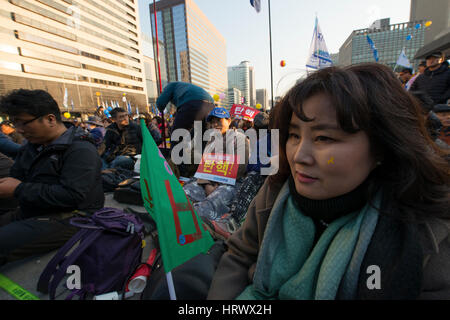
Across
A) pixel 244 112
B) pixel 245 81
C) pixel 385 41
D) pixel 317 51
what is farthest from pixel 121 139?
pixel 245 81

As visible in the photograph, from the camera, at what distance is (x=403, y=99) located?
83 centimetres

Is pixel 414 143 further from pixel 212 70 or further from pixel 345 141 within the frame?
pixel 212 70

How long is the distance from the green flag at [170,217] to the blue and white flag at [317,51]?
7.51m

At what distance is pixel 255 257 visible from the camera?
1119 mm

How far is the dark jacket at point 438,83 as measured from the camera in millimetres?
4148

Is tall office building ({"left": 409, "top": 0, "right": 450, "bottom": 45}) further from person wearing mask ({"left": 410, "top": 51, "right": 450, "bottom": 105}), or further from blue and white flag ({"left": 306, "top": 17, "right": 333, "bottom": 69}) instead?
person wearing mask ({"left": 410, "top": 51, "right": 450, "bottom": 105})

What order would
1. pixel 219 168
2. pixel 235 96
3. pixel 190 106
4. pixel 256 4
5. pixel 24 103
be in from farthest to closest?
pixel 235 96 < pixel 256 4 < pixel 190 106 < pixel 219 168 < pixel 24 103

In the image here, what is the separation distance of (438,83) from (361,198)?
5362mm

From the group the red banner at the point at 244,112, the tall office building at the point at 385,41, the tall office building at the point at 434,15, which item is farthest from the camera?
the tall office building at the point at 434,15

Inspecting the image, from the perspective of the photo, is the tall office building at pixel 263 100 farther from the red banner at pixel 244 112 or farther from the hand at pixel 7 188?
the hand at pixel 7 188

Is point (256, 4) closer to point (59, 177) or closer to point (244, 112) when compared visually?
point (244, 112)

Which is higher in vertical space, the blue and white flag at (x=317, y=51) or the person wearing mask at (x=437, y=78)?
the blue and white flag at (x=317, y=51)

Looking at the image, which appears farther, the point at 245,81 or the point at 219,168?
the point at 245,81

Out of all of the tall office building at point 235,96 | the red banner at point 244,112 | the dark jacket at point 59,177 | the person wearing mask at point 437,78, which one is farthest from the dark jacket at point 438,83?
the tall office building at point 235,96
